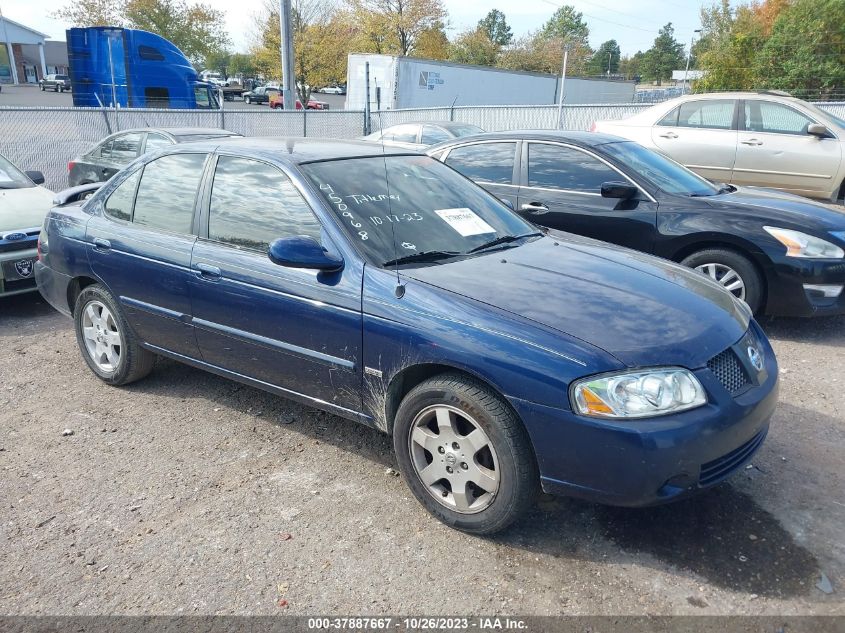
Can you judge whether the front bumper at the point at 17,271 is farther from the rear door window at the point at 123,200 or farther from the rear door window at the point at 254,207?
the rear door window at the point at 254,207

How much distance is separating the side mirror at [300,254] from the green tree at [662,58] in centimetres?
10442

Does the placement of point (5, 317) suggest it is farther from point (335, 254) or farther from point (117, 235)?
point (335, 254)

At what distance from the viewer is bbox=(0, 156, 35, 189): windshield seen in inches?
273

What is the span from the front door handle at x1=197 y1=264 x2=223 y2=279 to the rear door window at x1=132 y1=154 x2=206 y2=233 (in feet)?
1.05

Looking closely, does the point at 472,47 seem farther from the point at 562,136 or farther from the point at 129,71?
the point at 562,136

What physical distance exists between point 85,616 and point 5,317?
464 cm

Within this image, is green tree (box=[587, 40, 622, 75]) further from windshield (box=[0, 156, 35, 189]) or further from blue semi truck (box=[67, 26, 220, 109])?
windshield (box=[0, 156, 35, 189])

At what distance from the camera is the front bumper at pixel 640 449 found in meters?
2.47

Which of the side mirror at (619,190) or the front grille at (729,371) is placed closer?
the front grille at (729,371)

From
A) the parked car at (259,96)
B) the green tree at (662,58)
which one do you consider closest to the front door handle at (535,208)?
the parked car at (259,96)

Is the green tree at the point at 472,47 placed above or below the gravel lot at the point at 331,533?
above

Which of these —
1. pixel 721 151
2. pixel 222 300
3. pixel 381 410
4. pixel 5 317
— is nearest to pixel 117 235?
pixel 222 300

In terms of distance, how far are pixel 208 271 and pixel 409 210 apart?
1.17m

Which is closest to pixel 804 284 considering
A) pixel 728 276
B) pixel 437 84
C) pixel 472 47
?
pixel 728 276
